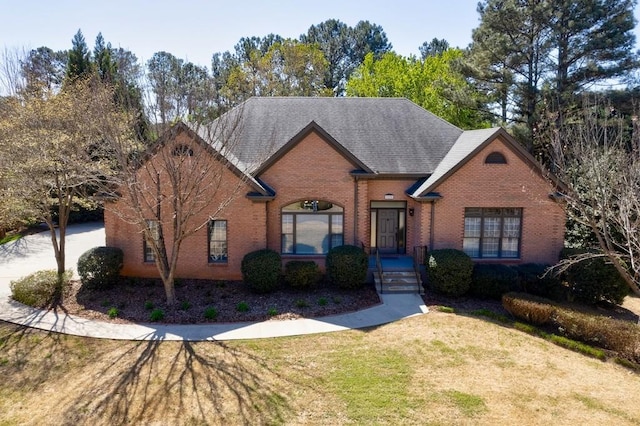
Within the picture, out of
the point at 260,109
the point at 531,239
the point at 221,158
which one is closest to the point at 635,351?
the point at 531,239

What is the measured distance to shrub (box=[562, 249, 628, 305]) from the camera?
15742 millimetres

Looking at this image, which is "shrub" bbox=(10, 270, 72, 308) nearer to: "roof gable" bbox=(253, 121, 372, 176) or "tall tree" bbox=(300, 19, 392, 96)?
"roof gable" bbox=(253, 121, 372, 176)

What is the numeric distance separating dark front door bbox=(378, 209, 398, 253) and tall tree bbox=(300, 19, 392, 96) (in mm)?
40818

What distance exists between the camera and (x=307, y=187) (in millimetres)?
17734

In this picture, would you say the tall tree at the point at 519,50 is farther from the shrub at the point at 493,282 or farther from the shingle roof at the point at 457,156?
the shrub at the point at 493,282

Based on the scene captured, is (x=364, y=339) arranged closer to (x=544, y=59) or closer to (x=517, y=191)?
(x=517, y=191)

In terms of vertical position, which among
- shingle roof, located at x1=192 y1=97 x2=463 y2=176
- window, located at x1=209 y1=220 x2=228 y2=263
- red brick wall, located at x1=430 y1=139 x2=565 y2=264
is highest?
shingle roof, located at x1=192 y1=97 x2=463 y2=176

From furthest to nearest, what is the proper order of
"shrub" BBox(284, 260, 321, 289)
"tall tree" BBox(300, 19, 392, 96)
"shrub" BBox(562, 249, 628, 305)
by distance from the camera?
1. "tall tree" BBox(300, 19, 392, 96)
2. "shrub" BBox(284, 260, 321, 289)
3. "shrub" BBox(562, 249, 628, 305)

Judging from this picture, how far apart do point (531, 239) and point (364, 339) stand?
32.4 feet

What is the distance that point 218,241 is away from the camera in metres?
17.4

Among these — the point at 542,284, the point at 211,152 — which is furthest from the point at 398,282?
the point at 211,152

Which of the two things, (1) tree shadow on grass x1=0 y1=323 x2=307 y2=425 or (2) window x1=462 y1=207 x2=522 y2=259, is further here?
(2) window x1=462 y1=207 x2=522 y2=259

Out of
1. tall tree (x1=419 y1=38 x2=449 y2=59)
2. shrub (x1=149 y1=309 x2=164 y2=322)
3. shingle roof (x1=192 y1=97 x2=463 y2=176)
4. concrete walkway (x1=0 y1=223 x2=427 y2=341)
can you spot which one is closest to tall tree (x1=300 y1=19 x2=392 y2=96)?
tall tree (x1=419 y1=38 x2=449 y2=59)

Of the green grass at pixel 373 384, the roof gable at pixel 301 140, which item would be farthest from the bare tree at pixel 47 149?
the green grass at pixel 373 384
